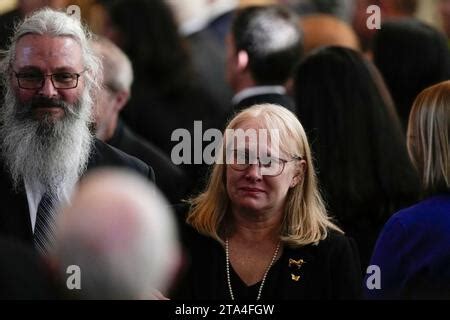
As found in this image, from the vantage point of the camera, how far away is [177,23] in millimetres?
6379

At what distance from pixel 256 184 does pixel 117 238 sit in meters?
1.59

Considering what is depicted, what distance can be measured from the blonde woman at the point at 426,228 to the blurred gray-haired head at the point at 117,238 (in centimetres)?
160

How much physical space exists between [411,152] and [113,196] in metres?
1.88

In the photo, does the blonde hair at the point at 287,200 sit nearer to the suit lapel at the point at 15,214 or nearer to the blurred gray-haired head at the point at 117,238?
the suit lapel at the point at 15,214

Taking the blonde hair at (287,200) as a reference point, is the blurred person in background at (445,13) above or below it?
above

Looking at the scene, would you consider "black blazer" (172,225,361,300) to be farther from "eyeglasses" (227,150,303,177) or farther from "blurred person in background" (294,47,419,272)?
"blurred person in background" (294,47,419,272)

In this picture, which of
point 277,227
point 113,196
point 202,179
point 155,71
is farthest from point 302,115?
point 113,196

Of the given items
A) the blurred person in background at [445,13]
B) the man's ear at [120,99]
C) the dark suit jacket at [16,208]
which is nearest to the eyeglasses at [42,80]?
the dark suit jacket at [16,208]

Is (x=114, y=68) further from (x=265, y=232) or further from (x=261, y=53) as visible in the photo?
(x=265, y=232)

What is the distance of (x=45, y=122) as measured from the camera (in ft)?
14.4

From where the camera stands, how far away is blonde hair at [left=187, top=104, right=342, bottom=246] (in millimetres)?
4230

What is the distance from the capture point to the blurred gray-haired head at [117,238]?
105 inches

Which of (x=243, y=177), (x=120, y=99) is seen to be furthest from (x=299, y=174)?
(x=120, y=99)

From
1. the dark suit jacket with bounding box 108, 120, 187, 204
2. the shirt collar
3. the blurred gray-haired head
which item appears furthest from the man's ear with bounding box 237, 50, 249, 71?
the blurred gray-haired head
